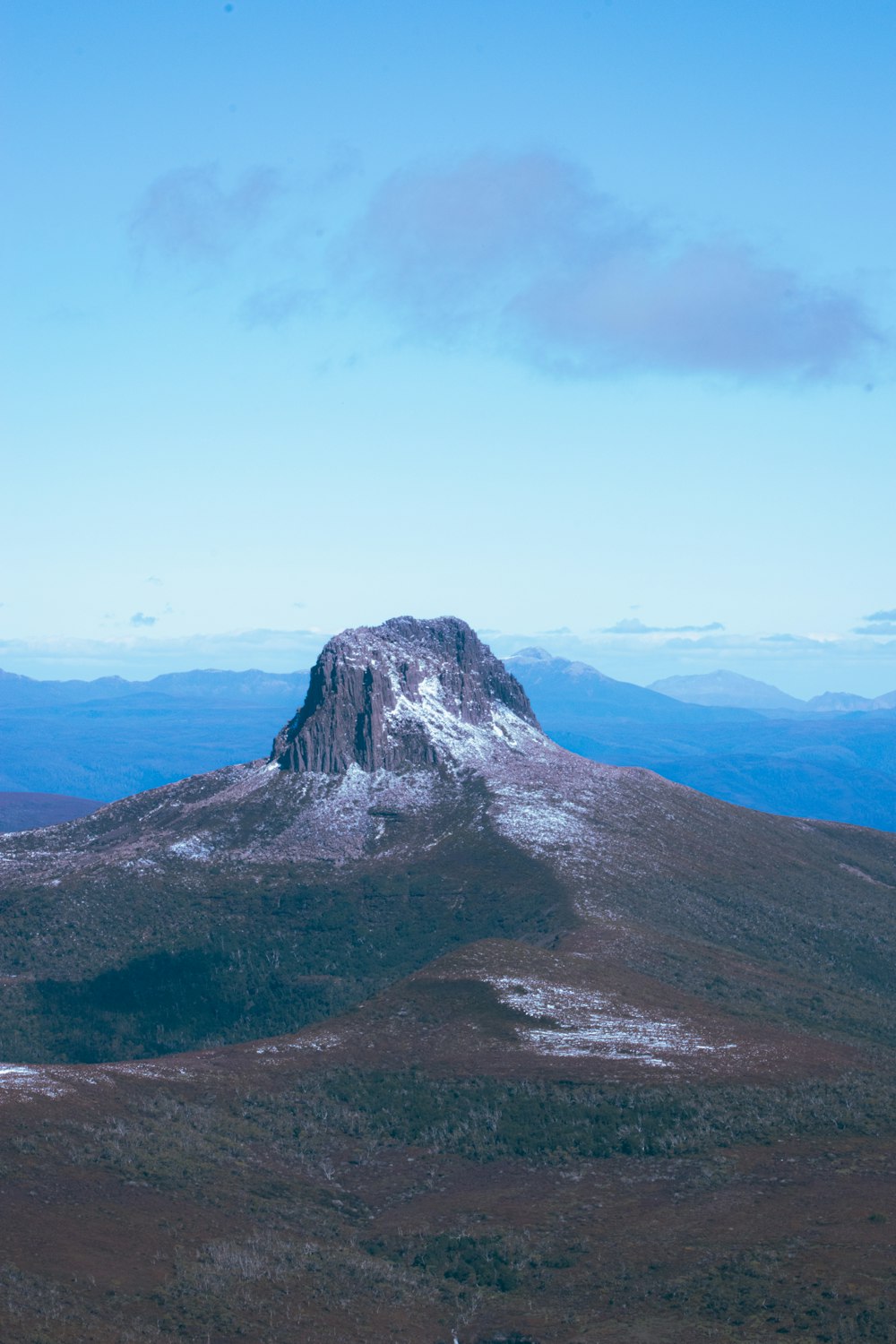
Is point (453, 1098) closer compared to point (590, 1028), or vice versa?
point (453, 1098)

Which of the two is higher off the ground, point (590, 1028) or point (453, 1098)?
point (590, 1028)

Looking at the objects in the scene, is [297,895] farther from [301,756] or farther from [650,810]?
[650,810]

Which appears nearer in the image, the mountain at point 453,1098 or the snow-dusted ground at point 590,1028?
the mountain at point 453,1098

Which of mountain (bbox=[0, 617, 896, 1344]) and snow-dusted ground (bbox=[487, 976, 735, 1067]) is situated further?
snow-dusted ground (bbox=[487, 976, 735, 1067])

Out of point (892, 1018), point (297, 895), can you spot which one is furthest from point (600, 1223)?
point (297, 895)
